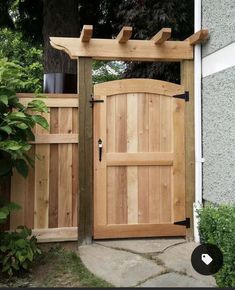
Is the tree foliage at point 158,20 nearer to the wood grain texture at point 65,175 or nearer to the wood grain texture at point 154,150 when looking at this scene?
the wood grain texture at point 154,150

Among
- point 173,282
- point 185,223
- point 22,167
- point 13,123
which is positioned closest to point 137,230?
point 185,223

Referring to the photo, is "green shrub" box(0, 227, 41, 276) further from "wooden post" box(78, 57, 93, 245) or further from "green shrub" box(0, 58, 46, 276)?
"wooden post" box(78, 57, 93, 245)

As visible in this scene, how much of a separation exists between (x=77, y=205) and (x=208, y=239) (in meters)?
1.78

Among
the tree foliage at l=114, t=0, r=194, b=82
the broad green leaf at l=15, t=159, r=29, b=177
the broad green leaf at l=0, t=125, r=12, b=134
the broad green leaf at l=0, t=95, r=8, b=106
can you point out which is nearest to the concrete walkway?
the broad green leaf at l=15, t=159, r=29, b=177

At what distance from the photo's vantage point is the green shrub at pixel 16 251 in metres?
3.80

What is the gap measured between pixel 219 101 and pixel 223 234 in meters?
1.65

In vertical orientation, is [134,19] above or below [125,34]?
above

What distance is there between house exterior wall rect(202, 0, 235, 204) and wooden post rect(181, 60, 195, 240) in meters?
0.16

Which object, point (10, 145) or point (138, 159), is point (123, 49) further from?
point (10, 145)

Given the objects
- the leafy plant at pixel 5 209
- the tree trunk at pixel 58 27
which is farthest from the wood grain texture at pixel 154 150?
the tree trunk at pixel 58 27

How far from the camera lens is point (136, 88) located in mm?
4559

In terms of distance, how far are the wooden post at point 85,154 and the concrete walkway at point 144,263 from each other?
222 mm

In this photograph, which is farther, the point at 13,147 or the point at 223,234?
the point at 13,147

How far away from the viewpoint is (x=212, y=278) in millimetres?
3506
